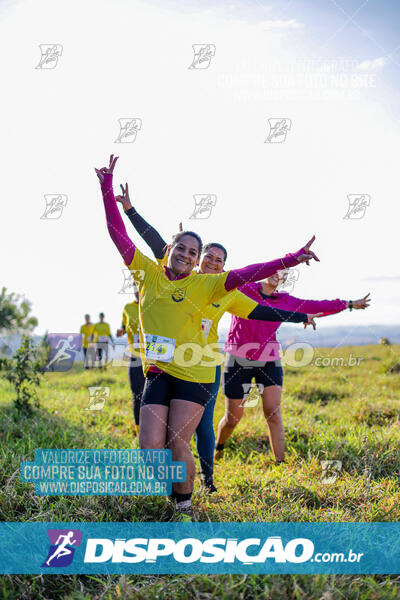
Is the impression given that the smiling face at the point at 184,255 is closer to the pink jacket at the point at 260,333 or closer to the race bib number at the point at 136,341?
the pink jacket at the point at 260,333

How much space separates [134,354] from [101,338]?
7.86 metres

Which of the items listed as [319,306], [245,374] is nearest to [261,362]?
[245,374]

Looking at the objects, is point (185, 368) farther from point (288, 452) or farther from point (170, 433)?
point (288, 452)

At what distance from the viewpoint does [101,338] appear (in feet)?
41.6

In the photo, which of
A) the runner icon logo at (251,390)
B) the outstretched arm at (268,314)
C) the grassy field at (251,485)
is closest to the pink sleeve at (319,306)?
the outstretched arm at (268,314)

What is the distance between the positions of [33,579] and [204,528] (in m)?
1.07

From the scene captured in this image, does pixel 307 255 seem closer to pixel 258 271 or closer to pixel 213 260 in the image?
pixel 258 271

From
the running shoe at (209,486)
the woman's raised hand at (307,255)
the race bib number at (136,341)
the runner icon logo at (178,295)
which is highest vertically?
the woman's raised hand at (307,255)

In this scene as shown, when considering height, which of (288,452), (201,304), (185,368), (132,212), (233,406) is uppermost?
(132,212)

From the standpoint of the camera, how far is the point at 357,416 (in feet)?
19.2

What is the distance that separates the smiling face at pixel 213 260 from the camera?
4453mm

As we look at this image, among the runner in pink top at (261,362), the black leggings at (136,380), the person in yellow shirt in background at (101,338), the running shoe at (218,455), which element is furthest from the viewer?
the person in yellow shirt in background at (101,338)

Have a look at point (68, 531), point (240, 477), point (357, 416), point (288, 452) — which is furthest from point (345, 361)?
point (68, 531)

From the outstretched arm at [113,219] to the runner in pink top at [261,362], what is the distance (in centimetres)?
176
